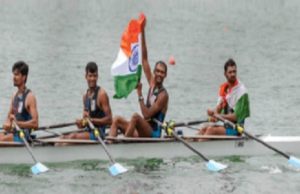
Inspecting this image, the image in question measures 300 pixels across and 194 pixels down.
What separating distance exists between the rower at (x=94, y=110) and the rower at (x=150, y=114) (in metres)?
0.23

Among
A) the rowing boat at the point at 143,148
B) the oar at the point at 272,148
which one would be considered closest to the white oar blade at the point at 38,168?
the rowing boat at the point at 143,148

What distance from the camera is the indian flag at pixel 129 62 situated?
15.7 m

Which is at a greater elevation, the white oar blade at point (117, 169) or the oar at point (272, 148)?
the oar at point (272, 148)

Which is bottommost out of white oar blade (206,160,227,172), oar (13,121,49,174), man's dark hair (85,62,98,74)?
white oar blade (206,160,227,172)

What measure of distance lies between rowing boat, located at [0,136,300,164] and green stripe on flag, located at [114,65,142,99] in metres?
1.18

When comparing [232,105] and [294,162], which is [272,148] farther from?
[232,105]

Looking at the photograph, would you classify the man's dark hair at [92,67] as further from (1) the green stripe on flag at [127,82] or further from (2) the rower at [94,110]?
(1) the green stripe on flag at [127,82]

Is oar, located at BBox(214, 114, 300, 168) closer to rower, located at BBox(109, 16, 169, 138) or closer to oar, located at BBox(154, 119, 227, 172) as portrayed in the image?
oar, located at BBox(154, 119, 227, 172)

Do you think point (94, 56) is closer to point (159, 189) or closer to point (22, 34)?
point (22, 34)

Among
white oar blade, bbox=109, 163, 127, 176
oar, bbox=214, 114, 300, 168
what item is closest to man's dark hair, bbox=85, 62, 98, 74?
white oar blade, bbox=109, 163, 127, 176

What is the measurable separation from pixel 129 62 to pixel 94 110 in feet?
4.23

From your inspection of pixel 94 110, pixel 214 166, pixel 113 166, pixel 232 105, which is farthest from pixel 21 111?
pixel 232 105

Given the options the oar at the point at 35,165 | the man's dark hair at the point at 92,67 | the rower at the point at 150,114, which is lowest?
the oar at the point at 35,165

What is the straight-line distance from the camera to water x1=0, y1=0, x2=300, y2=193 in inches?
571
